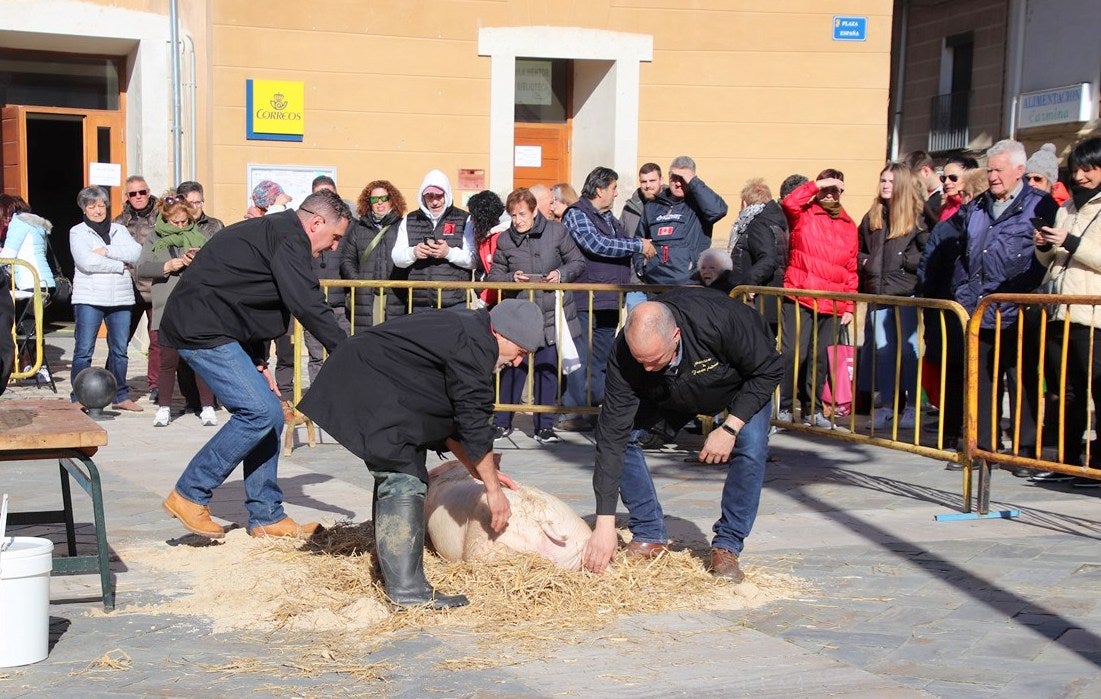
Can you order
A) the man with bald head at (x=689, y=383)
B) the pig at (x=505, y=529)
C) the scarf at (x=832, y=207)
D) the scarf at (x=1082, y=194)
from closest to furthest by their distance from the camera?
1. the man with bald head at (x=689, y=383)
2. the pig at (x=505, y=529)
3. the scarf at (x=1082, y=194)
4. the scarf at (x=832, y=207)

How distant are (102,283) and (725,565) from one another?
23.2 ft

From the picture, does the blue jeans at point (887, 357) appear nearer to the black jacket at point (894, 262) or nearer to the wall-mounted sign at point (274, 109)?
the black jacket at point (894, 262)

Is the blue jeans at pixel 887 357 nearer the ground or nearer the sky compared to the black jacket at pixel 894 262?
nearer the ground

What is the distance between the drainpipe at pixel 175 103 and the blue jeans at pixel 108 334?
3.47 meters

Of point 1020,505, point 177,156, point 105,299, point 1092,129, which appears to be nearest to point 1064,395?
point 1020,505

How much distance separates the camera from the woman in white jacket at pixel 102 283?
11.1m

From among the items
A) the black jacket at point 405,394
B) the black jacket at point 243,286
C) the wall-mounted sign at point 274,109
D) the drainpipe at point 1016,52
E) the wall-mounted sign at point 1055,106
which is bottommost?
the black jacket at point 405,394

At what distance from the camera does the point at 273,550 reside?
253 inches

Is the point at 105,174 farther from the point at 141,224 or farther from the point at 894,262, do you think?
the point at 894,262

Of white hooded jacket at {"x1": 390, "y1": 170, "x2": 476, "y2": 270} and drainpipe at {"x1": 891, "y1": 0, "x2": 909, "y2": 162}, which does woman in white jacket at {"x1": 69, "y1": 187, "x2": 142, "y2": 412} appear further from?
drainpipe at {"x1": 891, "y1": 0, "x2": 909, "y2": 162}

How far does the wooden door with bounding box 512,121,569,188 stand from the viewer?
50.1 feet

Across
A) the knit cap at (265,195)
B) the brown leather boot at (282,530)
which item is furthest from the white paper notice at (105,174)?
the brown leather boot at (282,530)

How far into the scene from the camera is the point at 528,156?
15273mm

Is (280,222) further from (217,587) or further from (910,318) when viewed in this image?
(910,318)
